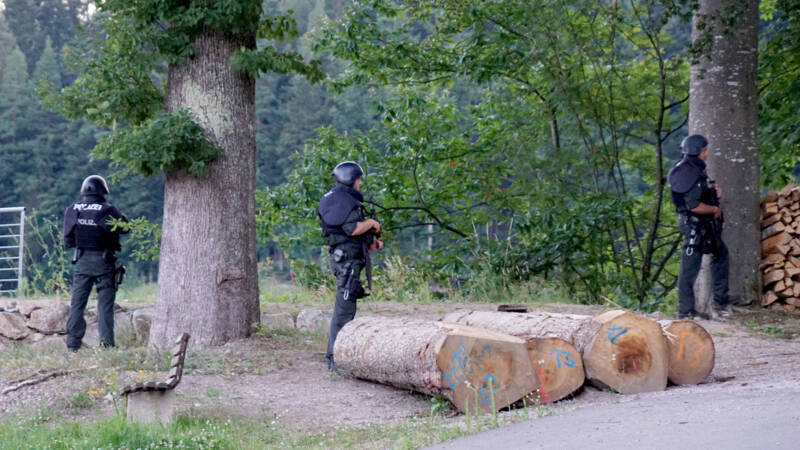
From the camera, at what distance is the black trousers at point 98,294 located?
985 centimetres

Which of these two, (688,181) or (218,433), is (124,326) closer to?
(218,433)

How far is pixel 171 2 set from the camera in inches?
349

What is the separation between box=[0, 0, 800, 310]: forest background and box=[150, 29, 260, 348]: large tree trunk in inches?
138

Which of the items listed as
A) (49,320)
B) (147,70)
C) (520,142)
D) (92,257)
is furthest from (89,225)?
(520,142)

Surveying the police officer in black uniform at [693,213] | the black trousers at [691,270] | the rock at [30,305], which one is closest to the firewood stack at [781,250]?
the black trousers at [691,270]

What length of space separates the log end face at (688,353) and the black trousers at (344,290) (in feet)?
9.43

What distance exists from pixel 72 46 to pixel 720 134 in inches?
291

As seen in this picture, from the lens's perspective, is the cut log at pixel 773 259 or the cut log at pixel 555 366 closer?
the cut log at pixel 555 366

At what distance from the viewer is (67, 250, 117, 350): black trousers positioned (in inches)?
388

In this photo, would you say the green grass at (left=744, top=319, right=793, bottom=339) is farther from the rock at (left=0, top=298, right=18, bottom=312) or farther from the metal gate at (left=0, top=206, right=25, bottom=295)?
the metal gate at (left=0, top=206, right=25, bottom=295)

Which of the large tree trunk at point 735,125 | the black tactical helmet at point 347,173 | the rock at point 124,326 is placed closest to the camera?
the black tactical helmet at point 347,173

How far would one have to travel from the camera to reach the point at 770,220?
10836mm

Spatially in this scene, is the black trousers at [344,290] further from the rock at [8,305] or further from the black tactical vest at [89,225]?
the rock at [8,305]

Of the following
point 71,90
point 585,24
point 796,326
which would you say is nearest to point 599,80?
point 585,24
